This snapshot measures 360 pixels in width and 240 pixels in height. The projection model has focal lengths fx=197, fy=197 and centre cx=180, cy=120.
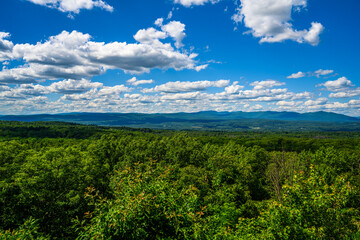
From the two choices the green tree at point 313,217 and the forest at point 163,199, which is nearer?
the forest at point 163,199

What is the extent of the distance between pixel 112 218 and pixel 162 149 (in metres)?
39.8

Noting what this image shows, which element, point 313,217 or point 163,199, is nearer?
point 163,199

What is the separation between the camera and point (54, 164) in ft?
85.0

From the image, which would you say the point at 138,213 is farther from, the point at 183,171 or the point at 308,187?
the point at 183,171

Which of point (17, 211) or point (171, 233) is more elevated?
point (171, 233)

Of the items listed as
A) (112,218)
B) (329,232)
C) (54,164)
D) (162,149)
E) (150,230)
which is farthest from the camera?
(162,149)

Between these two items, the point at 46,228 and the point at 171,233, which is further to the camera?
the point at 46,228

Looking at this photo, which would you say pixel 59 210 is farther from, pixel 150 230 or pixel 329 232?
pixel 329 232

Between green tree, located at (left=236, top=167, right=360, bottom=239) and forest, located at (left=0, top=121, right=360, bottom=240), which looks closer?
forest, located at (left=0, top=121, right=360, bottom=240)

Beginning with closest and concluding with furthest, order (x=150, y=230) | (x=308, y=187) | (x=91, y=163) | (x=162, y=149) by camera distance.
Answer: (x=150, y=230) → (x=308, y=187) → (x=91, y=163) → (x=162, y=149)

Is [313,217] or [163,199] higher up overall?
[163,199]

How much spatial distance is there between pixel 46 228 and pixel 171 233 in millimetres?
22521

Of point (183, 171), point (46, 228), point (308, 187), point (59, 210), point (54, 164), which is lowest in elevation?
point (46, 228)

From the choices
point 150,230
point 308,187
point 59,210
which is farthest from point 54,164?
point 308,187
